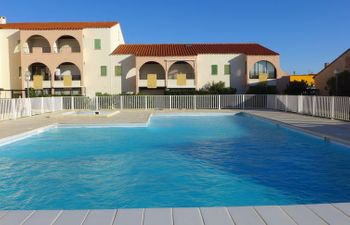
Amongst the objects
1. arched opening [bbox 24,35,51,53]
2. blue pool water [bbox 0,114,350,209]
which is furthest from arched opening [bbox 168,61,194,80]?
blue pool water [bbox 0,114,350,209]

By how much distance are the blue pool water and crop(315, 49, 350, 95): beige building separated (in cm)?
1687

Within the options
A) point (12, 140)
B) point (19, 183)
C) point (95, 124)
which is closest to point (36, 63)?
point (95, 124)

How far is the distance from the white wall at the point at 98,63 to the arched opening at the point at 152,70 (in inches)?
108

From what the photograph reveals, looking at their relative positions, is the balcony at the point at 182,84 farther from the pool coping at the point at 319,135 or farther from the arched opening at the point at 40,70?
the pool coping at the point at 319,135

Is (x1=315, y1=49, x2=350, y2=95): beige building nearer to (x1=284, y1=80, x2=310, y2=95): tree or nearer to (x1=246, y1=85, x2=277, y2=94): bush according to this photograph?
(x1=284, y1=80, x2=310, y2=95): tree

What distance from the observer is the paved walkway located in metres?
3.82

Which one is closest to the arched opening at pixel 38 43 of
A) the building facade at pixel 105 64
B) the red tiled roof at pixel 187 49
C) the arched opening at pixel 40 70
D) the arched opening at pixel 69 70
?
the building facade at pixel 105 64

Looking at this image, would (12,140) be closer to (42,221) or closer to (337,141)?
(42,221)

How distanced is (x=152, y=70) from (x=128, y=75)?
2.69m

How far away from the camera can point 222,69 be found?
3566 centimetres

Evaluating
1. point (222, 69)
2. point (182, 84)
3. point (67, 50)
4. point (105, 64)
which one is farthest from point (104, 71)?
point (222, 69)

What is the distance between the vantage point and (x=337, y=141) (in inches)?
419

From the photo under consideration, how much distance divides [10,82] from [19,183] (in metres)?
32.5

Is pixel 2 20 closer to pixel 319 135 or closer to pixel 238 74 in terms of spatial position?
pixel 238 74
